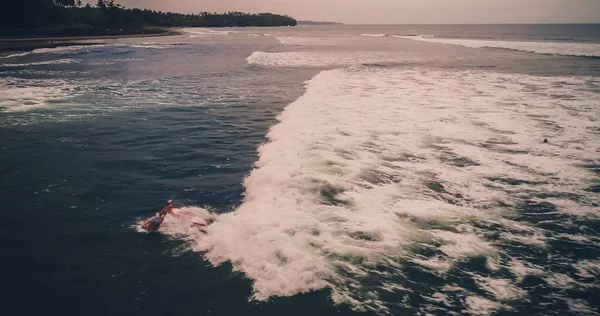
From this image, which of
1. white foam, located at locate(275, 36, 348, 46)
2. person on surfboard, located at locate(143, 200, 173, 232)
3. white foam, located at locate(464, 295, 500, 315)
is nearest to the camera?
white foam, located at locate(464, 295, 500, 315)

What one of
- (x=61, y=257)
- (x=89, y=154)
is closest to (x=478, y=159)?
(x=61, y=257)

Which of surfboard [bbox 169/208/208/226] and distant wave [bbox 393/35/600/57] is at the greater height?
distant wave [bbox 393/35/600/57]

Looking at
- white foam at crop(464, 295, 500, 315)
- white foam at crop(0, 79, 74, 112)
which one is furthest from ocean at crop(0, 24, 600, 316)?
white foam at crop(0, 79, 74, 112)

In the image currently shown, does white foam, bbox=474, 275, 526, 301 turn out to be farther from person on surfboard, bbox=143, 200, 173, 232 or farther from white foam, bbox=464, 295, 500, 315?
person on surfboard, bbox=143, 200, 173, 232

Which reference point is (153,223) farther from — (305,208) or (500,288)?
Result: (500,288)

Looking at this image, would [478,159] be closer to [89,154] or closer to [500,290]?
[500,290]

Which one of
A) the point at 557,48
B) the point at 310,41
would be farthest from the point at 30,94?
the point at 310,41

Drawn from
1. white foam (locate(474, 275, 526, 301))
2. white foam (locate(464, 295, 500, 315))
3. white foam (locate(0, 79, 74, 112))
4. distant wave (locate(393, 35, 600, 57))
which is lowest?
white foam (locate(464, 295, 500, 315))

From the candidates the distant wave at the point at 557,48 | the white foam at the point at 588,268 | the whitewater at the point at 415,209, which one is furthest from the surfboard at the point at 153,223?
the distant wave at the point at 557,48
